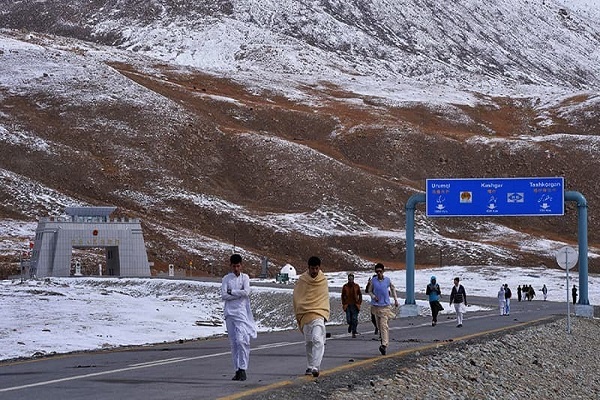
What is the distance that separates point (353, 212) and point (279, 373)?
320ft

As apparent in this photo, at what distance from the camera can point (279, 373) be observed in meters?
17.8

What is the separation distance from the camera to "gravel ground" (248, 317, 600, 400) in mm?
16406

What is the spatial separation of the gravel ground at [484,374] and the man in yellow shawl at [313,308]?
0.53 metres

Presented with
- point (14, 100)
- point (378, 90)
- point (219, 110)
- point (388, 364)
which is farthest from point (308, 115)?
point (388, 364)

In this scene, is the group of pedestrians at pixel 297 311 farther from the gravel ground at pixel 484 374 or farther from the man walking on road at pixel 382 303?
the man walking on road at pixel 382 303

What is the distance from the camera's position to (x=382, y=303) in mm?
21609

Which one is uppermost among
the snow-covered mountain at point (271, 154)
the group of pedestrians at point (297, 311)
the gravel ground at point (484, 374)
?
the snow-covered mountain at point (271, 154)

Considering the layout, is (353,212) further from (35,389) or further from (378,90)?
(35,389)

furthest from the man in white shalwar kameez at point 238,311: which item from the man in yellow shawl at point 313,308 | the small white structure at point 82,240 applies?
the small white structure at point 82,240

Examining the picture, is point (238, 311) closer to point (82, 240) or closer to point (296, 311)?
point (296, 311)

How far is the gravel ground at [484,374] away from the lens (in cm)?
1641

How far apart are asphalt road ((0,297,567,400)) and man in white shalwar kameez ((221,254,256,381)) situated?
0.57 meters

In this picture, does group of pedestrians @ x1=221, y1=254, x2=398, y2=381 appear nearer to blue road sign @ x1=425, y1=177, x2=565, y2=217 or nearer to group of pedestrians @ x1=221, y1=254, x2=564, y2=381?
group of pedestrians @ x1=221, y1=254, x2=564, y2=381

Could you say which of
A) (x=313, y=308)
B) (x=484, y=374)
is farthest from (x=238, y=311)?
(x=484, y=374)
